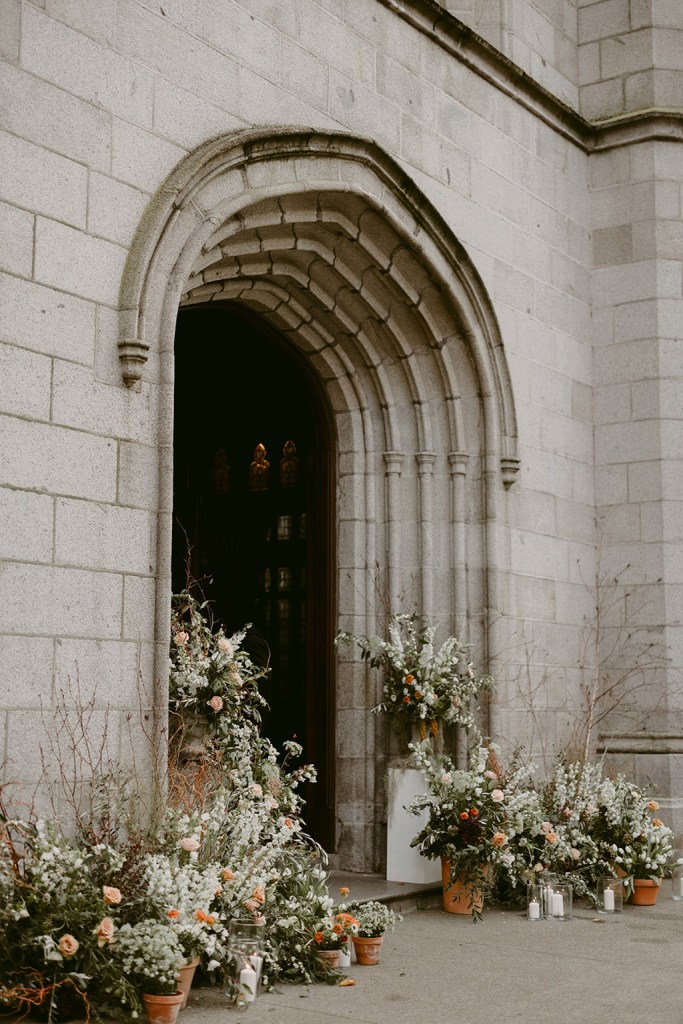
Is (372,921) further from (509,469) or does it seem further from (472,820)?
(509,469)

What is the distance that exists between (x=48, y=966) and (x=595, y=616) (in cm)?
469

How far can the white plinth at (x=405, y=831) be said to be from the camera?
609 cm

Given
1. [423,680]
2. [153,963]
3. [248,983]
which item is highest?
[423,680]

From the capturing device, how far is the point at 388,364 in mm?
6871

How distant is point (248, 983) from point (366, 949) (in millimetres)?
797

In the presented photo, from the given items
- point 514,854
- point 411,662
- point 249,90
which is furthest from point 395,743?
point 249,90

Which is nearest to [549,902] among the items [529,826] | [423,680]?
[529,826]

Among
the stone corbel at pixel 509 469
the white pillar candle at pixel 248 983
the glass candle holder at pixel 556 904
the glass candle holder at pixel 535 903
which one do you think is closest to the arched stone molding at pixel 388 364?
the stone corbel at pixel 509 469

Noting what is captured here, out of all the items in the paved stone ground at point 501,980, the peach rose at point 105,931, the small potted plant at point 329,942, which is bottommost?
the paved stone ground at point 501,980

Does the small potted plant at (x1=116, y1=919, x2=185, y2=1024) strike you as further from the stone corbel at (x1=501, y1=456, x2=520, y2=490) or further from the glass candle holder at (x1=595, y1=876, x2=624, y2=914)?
the stone corbel at (x1=501, y1=456, x2=520, y2=490)

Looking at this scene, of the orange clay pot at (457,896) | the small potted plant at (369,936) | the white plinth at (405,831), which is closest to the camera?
the small potted plant at (369,936)

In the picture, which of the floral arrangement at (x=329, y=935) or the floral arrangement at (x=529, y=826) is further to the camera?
the floral arrangement at (x=529, y=826)

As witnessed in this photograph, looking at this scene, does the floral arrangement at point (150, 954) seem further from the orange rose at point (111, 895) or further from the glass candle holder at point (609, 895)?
the glass candle holder at point (609, 895)

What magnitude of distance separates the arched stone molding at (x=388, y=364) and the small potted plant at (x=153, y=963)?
283cm
